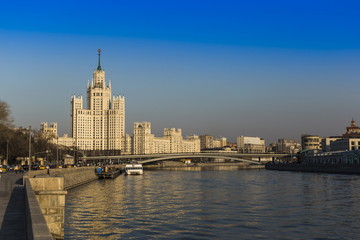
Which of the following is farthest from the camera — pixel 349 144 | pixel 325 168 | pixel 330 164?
pixel 349 144

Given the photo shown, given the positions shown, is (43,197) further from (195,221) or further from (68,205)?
(68,205)

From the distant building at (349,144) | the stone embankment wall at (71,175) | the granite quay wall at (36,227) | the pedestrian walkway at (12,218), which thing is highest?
the distant building at (349,144)

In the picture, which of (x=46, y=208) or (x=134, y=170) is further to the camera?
(x=134, y=170)

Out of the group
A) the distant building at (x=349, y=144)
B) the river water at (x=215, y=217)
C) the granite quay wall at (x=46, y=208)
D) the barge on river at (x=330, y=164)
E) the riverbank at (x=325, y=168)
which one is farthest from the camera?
the distant building at (x=349, y=144)

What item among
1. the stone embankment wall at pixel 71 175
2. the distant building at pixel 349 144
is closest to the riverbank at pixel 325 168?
the distant building at pixel 349 144

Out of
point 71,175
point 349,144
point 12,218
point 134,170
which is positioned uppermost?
point 349,144

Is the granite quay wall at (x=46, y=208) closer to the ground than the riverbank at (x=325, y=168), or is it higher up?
higher up

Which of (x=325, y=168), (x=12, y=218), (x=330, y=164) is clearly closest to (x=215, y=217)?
(x=12, y=218)

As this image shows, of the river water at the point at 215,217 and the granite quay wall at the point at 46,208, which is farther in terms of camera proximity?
the river water at the point at 215,217

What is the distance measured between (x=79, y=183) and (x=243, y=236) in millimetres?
45366

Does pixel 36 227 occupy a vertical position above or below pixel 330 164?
above

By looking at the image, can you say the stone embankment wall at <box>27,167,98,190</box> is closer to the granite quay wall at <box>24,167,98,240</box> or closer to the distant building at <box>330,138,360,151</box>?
the granite quay wall at <box>24,167,98,240</box>

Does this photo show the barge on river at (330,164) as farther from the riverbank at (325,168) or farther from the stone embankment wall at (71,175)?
the stone embankment wall at (71,175)

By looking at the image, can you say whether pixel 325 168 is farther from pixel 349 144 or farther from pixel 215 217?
pixel 215 217
